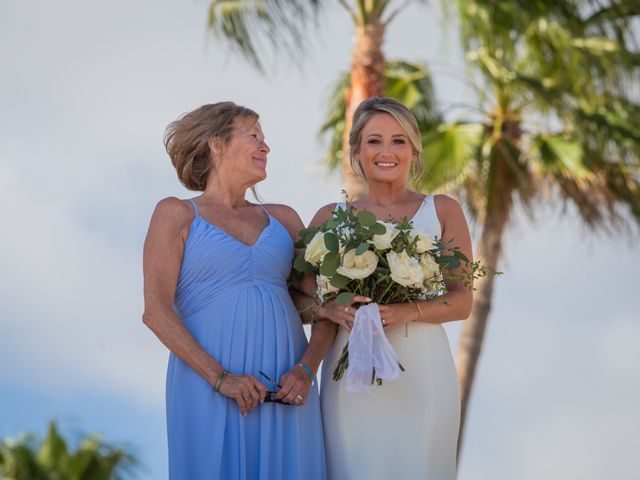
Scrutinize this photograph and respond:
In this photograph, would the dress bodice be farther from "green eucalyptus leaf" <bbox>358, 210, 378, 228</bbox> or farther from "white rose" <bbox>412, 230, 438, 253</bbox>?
"white rose" <bbox>412, 230, 438, 253</bbox>

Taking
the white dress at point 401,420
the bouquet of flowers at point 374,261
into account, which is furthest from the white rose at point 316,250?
the white dress at point 401,420

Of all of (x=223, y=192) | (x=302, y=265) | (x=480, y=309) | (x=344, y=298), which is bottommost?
(x=344, y=298)

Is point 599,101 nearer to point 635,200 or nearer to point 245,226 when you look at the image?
point 635,200

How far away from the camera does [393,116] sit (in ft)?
19.3

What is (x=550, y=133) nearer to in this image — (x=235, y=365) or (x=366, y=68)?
(x=366, y=68)

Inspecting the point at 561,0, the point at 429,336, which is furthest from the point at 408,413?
the point at 561,0

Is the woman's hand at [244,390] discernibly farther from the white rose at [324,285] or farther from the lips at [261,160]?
the lips at [261,160]

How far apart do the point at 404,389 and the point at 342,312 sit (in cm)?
55

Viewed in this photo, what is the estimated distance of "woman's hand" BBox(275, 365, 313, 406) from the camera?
5465 mm

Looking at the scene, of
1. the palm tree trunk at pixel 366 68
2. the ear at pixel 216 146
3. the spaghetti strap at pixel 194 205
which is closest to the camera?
the spaghetti strap at pixel 194 205

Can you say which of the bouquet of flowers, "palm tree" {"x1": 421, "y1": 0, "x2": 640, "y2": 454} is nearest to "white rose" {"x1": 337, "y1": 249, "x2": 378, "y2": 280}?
the bouquet of flowers

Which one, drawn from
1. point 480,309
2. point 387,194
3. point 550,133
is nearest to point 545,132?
point 550,133

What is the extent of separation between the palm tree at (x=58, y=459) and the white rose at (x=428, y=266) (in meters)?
1.76

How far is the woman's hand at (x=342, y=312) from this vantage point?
213 inches
